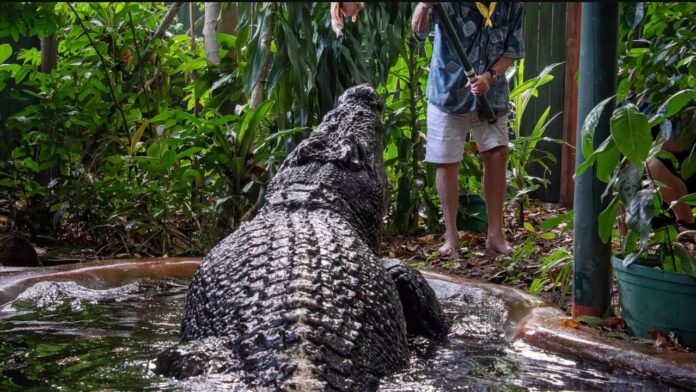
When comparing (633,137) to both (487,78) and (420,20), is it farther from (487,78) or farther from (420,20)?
(420,20)

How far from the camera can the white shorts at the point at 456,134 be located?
15.8ft

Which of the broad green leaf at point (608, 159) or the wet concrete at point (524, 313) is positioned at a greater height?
the broad green leaf at point (608, 159)

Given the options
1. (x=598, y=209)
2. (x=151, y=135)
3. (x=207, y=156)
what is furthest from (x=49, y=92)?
(x=598, y=209)

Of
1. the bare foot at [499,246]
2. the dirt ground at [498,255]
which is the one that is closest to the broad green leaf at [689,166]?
the dirt ground at [498,255]

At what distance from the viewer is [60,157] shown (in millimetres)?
5363

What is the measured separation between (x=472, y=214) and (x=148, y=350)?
140 inches

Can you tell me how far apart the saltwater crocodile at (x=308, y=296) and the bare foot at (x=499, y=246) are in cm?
157

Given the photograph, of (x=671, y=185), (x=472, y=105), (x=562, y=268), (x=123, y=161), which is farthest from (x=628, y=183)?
(x=123, y=161)

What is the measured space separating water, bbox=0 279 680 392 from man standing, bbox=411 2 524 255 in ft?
4.04

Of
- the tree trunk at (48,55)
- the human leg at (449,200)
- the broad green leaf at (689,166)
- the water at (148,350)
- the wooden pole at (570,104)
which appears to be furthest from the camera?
the wooden pole at (570,104)

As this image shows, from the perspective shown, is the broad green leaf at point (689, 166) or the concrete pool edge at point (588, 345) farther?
the broad green leaf at point (689, 166)

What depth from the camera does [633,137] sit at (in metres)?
2.23

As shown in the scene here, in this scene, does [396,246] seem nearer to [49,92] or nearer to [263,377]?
[49,92]

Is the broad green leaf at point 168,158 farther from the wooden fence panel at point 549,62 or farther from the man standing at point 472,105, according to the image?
the wooden fence panel at point 549,62
